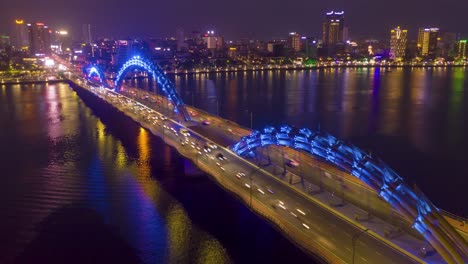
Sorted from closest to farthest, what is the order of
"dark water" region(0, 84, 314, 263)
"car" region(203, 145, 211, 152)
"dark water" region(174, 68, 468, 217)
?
"dark water" region(0, 84, 314, 263)
"dark water" region(174, 68, 468, 217)
"car" region(203, 145, 211, 152)

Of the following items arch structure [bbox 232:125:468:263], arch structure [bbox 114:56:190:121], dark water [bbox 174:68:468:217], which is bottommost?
dark water [bbox 174:68:468:217]

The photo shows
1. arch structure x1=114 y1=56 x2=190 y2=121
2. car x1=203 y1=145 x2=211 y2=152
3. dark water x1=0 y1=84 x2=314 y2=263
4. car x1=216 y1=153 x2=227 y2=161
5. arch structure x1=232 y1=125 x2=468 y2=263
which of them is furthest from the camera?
arch structure x1=114 y1=56 x2=190 y2=121

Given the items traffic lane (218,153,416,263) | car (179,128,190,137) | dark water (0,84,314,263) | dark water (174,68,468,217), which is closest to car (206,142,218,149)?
dark water (0,84,314,263)

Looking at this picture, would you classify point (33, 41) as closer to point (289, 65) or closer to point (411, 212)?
point (289, 65)

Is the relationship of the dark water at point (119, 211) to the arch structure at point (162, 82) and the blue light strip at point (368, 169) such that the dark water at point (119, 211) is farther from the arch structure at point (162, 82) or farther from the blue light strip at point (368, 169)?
the arch structure at point (162, 82)

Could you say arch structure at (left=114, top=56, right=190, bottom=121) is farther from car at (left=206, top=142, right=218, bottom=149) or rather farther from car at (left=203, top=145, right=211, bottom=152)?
car at (left=203, top=145, right=211, bottom=152)

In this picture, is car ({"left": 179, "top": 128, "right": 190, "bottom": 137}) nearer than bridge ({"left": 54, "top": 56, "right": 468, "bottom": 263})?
No

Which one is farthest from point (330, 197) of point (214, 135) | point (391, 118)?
point (391, 118)

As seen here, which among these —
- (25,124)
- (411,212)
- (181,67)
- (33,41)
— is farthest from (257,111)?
(33,41)
